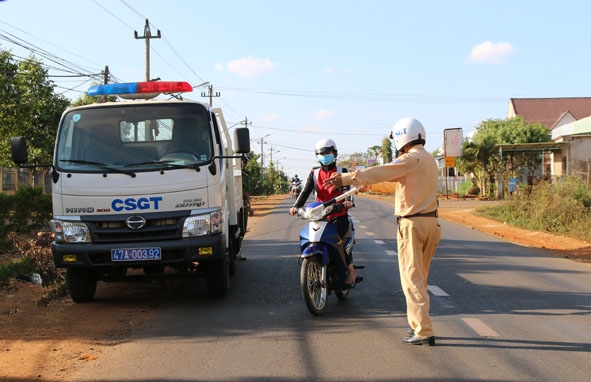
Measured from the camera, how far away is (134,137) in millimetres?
8180

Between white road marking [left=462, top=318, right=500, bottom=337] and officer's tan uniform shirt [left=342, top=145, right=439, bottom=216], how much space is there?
1255mm

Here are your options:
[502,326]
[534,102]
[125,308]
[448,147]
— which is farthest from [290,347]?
[534,102]

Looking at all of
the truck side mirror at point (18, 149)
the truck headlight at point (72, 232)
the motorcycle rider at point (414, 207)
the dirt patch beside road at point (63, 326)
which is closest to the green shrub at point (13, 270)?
the dirt patch beside road at point (63, 326)

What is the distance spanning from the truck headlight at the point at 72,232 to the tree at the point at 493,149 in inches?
1391

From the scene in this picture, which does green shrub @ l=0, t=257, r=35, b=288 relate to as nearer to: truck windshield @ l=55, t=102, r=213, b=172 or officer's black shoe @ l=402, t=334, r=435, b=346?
truck windshield @ l=55, t=102, r=213, b=172

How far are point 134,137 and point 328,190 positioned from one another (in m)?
2.39

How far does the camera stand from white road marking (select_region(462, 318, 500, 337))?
245 inches

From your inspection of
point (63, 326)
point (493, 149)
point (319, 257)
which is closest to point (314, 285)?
point (319, 257)

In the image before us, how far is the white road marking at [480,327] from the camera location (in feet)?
20.5

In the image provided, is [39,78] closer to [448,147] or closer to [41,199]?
[41,199]

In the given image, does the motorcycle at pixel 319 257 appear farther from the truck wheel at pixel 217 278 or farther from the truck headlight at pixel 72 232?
the truck headlight at pixel 72 232

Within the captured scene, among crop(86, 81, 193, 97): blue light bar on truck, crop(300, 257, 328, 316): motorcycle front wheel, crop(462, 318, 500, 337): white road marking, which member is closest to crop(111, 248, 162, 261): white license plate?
crop(300, 257, 328, 316): motorcycle front wheel

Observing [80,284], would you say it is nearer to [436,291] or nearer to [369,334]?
[369,334]

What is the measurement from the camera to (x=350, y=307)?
7.73 meters
